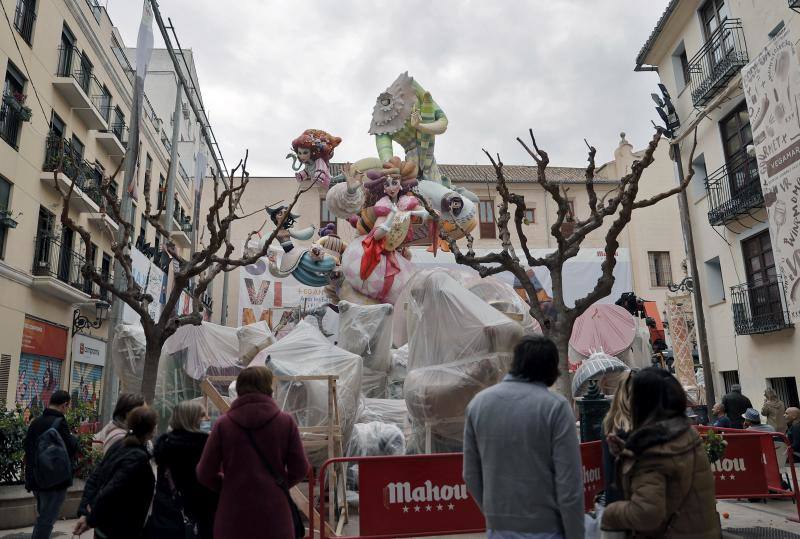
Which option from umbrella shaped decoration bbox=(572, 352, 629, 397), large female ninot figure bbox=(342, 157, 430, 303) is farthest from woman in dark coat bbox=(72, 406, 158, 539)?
large female ninot figure bbox=(342, 157, 430, 303)

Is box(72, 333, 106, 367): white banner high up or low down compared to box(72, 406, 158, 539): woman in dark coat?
up

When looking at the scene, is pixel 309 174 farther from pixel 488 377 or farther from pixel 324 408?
pixel 488 377

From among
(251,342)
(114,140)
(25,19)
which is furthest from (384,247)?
(114,140)

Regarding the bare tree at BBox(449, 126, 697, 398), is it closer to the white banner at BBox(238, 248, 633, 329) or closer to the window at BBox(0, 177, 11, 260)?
the window at BBox(0, 177, 11, 260)

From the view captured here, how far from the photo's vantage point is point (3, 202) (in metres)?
14.7

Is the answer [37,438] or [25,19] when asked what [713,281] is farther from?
[25,19]

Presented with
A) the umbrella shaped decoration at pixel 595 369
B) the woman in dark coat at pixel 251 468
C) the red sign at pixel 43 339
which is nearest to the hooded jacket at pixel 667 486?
the woman in dark coat at pixel 251 468

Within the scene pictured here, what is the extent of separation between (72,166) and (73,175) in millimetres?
439


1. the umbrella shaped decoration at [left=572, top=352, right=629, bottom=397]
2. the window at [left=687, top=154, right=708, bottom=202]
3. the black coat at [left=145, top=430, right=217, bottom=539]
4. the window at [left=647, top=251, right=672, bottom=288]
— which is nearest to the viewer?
the black coat at [left=145, top=430, right=217, bottom=539]

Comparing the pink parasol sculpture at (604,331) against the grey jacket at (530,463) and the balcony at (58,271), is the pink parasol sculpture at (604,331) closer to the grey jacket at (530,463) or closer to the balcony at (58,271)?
the grey jacket at (530,463)

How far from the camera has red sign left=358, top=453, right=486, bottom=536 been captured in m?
4.85

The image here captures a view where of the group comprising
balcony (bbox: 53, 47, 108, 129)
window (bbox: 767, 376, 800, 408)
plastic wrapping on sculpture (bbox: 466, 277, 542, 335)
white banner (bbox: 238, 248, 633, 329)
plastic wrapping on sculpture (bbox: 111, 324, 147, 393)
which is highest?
balcony (bbox: 53, 47, 108, 129)

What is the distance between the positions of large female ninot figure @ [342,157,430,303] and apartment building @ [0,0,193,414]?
5.67 meters

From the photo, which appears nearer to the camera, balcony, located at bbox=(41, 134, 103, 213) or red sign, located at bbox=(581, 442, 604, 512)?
red sign, located at bbox=(581, 442, 604, 512)
